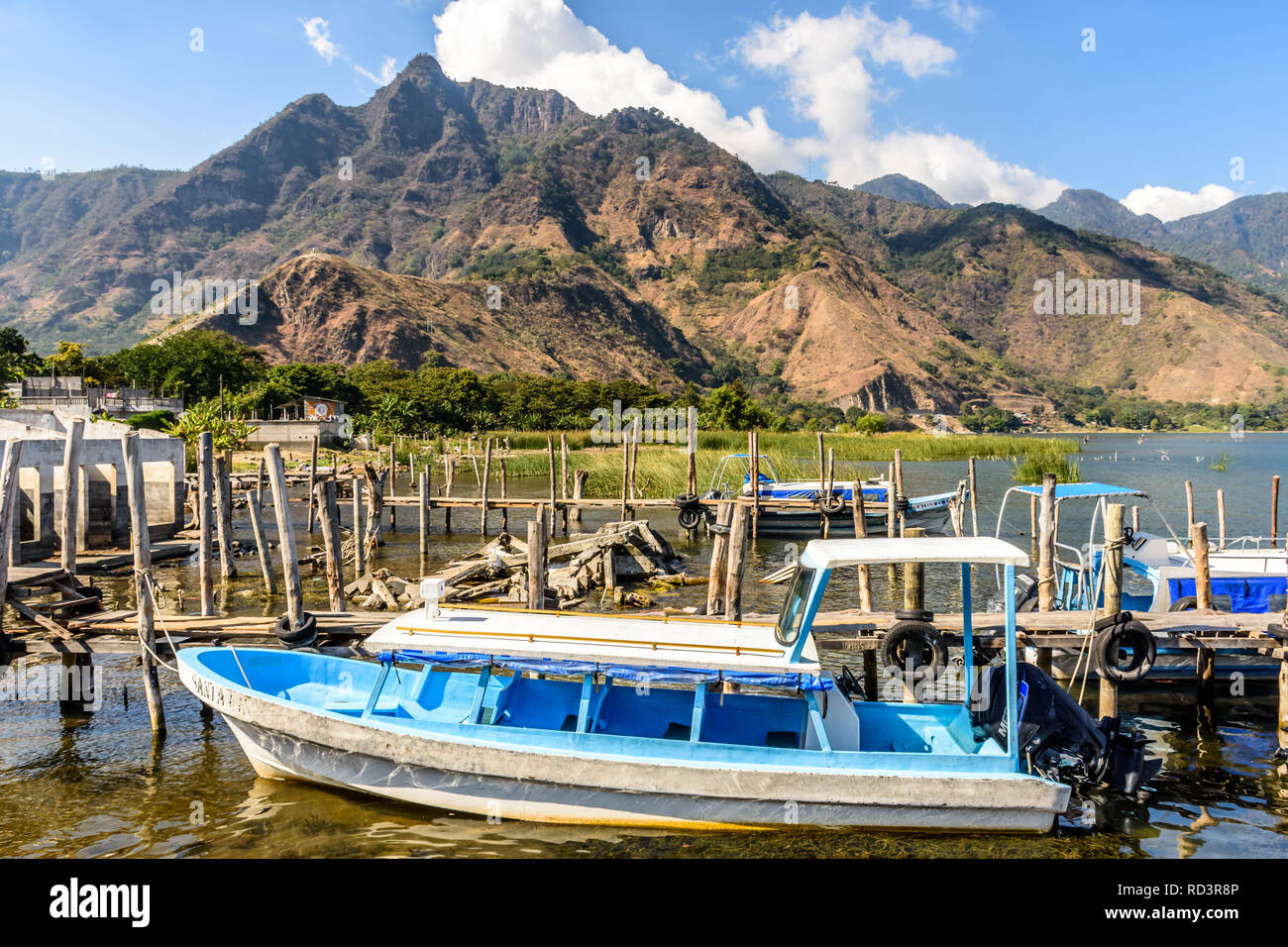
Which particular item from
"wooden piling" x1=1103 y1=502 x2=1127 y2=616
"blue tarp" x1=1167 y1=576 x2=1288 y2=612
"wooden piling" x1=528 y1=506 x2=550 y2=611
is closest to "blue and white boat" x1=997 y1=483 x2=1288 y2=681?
"blue tarp" x1=1167 y1=576 x2=1288 y2=612

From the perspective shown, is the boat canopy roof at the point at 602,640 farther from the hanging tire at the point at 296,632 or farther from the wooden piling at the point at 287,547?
the wooden piling at the point at 287,547

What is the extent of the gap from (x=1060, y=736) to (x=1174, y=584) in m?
6.25

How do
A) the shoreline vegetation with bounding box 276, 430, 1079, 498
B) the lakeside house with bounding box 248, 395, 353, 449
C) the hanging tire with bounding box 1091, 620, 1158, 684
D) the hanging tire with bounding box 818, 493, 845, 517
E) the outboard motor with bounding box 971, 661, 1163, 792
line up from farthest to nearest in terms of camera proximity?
the lakeside house with bounding box 248, 395, 353, 449 < the shoreline vegetation with bounding box 276, 430, 1079, 498 < the hanging tire with bounding box 818, 493, 845, 517 < the hanging tire with bounding box 1091, 620, 1158, 684 < the outboard motor with bounding box 971, 661, 1163, 792

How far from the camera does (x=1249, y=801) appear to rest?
9.02m

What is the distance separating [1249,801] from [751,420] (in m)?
53.7

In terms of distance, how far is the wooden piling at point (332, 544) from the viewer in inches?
489

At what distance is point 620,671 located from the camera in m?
8.17

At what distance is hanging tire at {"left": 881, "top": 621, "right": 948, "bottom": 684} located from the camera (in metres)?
9.80

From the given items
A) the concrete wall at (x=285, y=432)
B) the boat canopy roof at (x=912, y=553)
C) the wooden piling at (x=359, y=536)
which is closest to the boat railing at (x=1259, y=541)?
the boat canopy roof at (x=912, y=553)

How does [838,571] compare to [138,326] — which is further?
[138,326]

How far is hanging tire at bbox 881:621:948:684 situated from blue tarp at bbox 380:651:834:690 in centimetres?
209

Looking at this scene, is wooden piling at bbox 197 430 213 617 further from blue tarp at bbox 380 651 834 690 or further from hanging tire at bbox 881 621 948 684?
hanging tire at bbox 881 621 948 684

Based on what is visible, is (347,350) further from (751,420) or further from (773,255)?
(773,255)
